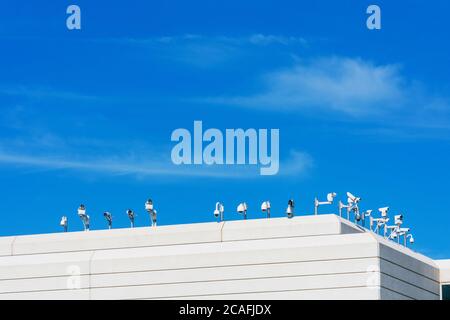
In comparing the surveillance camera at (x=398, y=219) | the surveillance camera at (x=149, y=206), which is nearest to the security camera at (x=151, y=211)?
the surveillance camera at (x=149, y=206)

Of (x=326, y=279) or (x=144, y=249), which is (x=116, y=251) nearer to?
(x=144, y=249)

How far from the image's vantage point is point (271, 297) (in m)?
116

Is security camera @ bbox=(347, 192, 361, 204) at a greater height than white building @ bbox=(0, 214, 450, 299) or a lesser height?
greater

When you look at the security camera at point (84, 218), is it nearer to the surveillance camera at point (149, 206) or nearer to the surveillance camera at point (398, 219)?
the surveillance camera at point (149, 206)

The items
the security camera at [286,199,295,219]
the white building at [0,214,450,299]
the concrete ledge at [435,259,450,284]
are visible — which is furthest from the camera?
the concrete ledge at [435,259,450,284]

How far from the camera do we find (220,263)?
387 feet

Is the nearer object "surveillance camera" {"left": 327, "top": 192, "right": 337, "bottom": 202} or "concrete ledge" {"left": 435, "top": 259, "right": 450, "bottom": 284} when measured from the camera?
"surveillance camera" {"left": 327, "top": 192, "right": 337, "bottom": 202}

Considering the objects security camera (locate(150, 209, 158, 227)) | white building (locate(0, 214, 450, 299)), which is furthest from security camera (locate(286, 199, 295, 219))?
security camera (locate(150, 209, 158, 227))

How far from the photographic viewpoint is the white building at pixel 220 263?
114 metres

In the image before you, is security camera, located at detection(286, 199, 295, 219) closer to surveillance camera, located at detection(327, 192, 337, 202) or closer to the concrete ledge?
surveillance camera, located at detection(327, 192, 337, 202)

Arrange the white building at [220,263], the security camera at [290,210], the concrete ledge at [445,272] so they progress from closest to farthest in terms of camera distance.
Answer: the white building at [220,263]
the security camera at [290,210]
the concrete ledge at [445,272]

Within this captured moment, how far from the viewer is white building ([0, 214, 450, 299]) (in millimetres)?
113562
